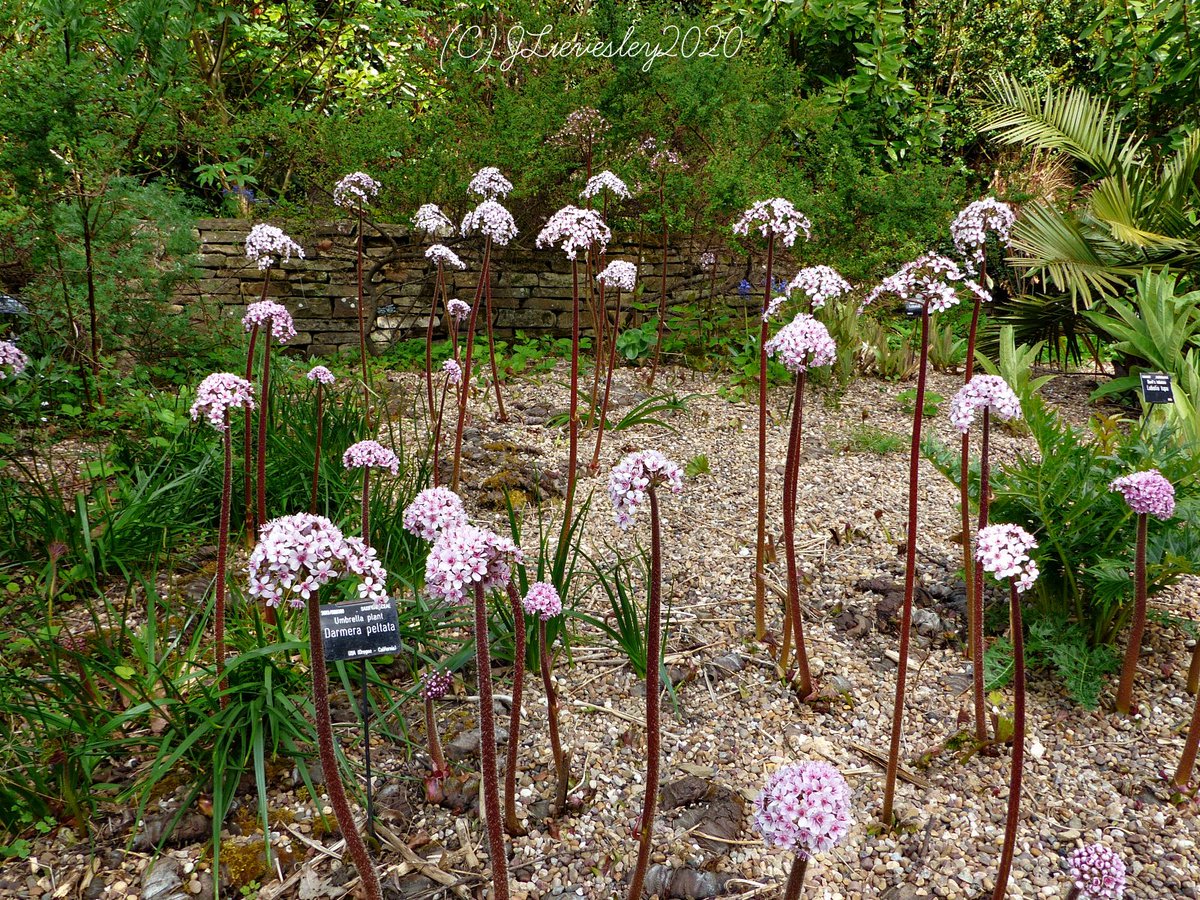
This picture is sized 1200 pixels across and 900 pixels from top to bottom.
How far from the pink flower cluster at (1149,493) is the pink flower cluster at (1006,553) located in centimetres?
61

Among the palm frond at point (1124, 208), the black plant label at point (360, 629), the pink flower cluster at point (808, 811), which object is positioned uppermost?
the palm frond at point (1124, 208)

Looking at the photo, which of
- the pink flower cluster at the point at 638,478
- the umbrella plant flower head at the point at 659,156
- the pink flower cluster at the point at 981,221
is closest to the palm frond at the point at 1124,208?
the umbrella plant flower head at the point at 659,156

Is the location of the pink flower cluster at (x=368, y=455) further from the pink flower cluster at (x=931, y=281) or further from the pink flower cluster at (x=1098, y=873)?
the pink flower cluster at (x=1098, y=873)

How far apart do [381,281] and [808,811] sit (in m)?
6.22

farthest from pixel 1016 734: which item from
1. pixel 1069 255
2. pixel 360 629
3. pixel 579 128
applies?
pixel 1069 255

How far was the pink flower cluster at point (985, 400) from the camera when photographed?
1.92 m

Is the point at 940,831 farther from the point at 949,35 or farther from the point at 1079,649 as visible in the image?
the point at 949,35

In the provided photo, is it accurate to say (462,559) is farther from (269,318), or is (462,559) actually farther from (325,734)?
(269,318)

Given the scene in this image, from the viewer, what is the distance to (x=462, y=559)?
140 cm

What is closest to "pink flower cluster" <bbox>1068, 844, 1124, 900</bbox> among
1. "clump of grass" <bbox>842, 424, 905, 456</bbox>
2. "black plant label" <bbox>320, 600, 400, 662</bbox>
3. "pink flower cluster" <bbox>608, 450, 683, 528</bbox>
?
"pink flower cluster" <bbox>608, 450, 683, 528</bbox>

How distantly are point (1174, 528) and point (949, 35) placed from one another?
9.13 metres

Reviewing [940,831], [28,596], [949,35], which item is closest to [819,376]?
[940,831]

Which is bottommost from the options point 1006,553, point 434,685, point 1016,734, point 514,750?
point 514,750

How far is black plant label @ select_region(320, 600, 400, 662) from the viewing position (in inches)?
72.2
